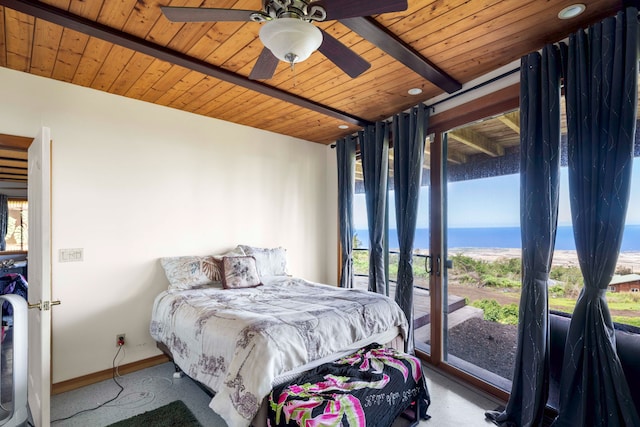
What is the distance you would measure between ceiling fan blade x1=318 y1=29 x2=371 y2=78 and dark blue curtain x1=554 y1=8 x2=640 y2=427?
1378 mm

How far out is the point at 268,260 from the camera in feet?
11.8

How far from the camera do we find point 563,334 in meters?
2.03

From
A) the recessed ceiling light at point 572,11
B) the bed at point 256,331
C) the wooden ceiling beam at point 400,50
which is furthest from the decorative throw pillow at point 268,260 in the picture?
the recessed ceiling light at point 572,11

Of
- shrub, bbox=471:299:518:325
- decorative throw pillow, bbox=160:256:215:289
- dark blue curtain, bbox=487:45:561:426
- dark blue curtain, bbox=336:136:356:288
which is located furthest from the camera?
dark blue curtain, bbox=336:136:356:288

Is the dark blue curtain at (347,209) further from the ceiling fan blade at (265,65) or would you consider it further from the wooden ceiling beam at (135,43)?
the ceiling fan blade at (265,65)

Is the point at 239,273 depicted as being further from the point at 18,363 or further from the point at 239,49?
the point at 239,49

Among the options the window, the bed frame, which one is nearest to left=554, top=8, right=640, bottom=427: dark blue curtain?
the bed frame

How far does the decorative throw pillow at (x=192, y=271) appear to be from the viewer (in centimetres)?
298

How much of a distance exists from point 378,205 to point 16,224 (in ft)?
16.4

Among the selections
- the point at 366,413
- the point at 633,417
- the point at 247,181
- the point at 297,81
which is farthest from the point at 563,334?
the point at 247,181

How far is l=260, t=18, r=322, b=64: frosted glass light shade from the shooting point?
4.35 feet

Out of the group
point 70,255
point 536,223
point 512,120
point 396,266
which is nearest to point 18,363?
point 70,255

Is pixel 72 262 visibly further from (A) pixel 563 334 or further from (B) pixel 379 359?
(A) pixel 563 334

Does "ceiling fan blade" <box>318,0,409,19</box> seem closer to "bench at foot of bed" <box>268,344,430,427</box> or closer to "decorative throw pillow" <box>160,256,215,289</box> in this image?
"bench at foot of bed" <box>268,344,430,427</box>
